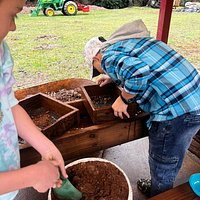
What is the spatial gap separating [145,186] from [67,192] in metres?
0.83

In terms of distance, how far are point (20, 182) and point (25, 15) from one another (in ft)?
18.1

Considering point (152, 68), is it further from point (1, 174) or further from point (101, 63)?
point (1, 174)

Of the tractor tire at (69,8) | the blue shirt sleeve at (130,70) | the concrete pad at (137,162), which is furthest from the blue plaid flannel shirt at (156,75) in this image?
the tractor tire at (69,8)

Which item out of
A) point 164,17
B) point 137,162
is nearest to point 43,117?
point 137,162

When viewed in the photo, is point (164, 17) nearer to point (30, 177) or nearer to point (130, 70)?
point (130, 70)

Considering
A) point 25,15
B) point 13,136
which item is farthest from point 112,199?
point 25,15

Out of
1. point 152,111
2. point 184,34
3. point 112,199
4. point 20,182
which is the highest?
point 20,182

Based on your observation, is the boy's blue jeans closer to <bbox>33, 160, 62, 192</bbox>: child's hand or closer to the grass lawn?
<bbox>33, 160, 62, 192</bbox>: child's hand

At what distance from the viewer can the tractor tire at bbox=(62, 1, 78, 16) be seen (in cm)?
561

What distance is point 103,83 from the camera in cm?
140

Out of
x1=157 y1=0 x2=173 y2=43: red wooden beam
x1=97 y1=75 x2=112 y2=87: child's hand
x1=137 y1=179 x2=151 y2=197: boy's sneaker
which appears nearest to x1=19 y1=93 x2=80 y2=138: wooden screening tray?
x1=97 y1=75 x2=112 y2=87: child's hand

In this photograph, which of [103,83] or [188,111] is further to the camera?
[103,83]

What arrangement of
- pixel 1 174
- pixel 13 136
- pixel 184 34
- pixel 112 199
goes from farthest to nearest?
pixel 184 34 → pixel 112 199 → pixel 13 136 → pixel 1 174

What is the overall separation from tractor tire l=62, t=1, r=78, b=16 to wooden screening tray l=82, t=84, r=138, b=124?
4625 mm
